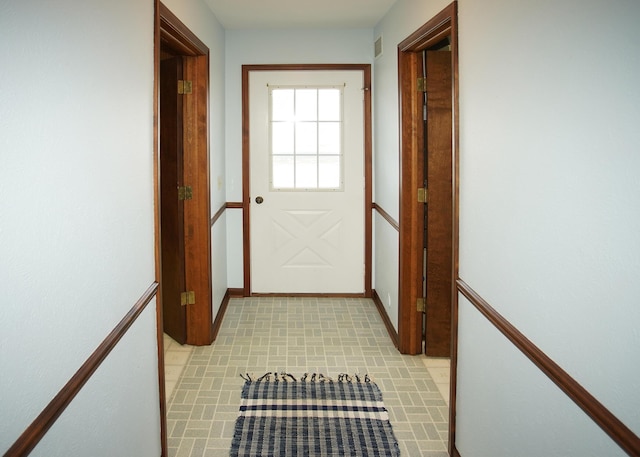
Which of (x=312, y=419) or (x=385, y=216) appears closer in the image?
(x=312, y=419)

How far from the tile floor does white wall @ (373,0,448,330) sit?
38 cm

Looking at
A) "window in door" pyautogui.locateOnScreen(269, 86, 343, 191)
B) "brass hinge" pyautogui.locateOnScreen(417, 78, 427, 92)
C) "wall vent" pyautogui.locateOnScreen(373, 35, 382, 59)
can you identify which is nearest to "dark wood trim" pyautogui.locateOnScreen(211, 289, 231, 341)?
"window in door" pyautogui.locateOnScreen(269, 86, 343, 191)

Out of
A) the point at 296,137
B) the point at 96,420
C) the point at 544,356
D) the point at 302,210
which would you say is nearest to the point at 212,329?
the point at 302,210

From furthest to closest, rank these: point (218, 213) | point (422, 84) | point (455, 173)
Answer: point (218, 213), point (422, 84), point (455, 173)

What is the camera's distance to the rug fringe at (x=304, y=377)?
3.27 meters

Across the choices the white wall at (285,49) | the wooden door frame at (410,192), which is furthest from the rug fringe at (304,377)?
the white wall at (285,49)

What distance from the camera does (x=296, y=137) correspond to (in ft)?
15.8

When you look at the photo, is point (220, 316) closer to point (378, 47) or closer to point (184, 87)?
point (184, 87)

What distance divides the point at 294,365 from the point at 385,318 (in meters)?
1.05

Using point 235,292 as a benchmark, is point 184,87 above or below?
above

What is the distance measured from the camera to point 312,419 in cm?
281

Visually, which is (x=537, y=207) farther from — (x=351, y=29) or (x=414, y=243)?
(x=351, y=29)

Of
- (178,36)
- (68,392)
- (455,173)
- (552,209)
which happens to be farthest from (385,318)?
(68,392)

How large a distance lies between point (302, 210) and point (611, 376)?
12.6 feet
